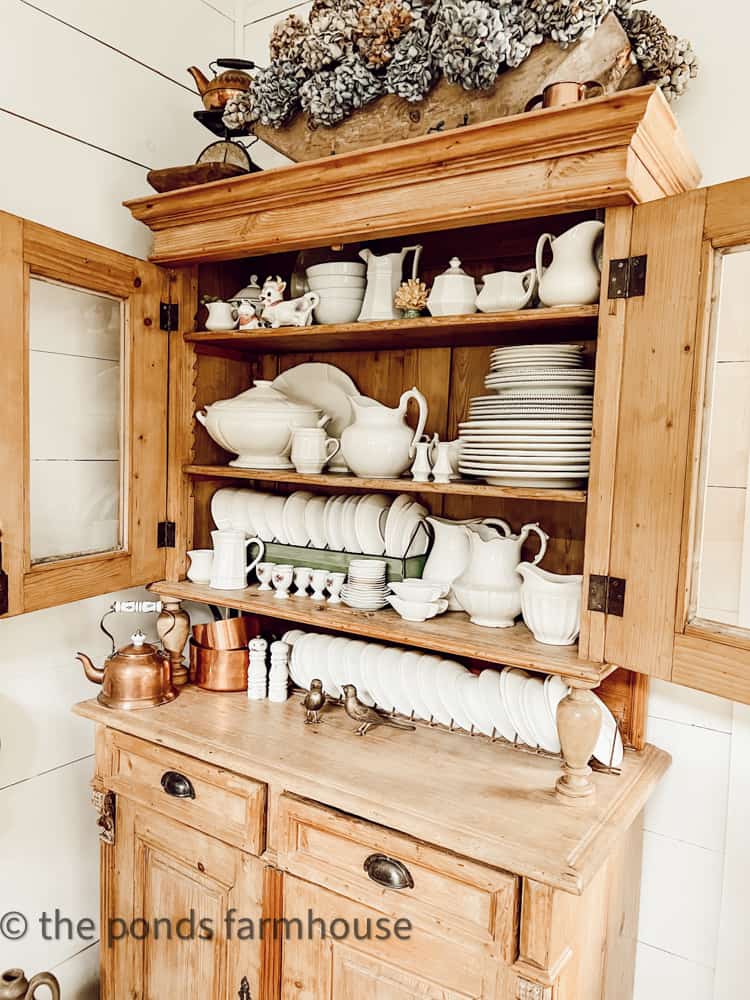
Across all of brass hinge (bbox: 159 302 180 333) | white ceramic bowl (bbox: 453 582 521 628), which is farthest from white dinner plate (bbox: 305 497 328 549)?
brass hinge (bbox: 159 302 180 333)

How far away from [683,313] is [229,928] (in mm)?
1424

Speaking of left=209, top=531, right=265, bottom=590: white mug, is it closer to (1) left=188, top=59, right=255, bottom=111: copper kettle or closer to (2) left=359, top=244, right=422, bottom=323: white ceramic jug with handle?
(2) left=359, top=244, right=422, bottom=323: white ceramic jug with handle

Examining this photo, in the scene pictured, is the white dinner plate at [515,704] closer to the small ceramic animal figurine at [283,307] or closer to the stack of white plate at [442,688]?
the stack of white plate at [442,688]

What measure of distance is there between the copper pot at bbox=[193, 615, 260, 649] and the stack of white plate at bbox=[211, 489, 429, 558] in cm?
22

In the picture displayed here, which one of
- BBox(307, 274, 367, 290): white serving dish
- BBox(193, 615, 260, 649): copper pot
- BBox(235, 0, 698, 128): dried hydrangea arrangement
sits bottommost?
BBox(193, 615, 260, 649): copper pot

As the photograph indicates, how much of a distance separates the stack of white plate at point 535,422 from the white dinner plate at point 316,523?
0.47 metres

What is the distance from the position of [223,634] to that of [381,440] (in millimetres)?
625

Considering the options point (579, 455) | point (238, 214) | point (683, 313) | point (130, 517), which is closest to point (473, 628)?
point (579, 455)

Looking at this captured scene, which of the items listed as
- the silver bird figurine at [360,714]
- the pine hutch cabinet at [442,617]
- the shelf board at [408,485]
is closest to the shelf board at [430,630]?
the pine hutch cabinet at [442,617]

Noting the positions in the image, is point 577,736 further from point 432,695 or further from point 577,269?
point 577,269

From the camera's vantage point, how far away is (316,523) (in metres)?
1.76

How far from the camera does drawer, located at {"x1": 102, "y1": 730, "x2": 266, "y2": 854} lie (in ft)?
4.69

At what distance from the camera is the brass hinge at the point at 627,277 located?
3.83 ft

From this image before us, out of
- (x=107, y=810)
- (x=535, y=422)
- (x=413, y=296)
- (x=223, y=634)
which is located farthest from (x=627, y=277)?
(x=107, y=810)
